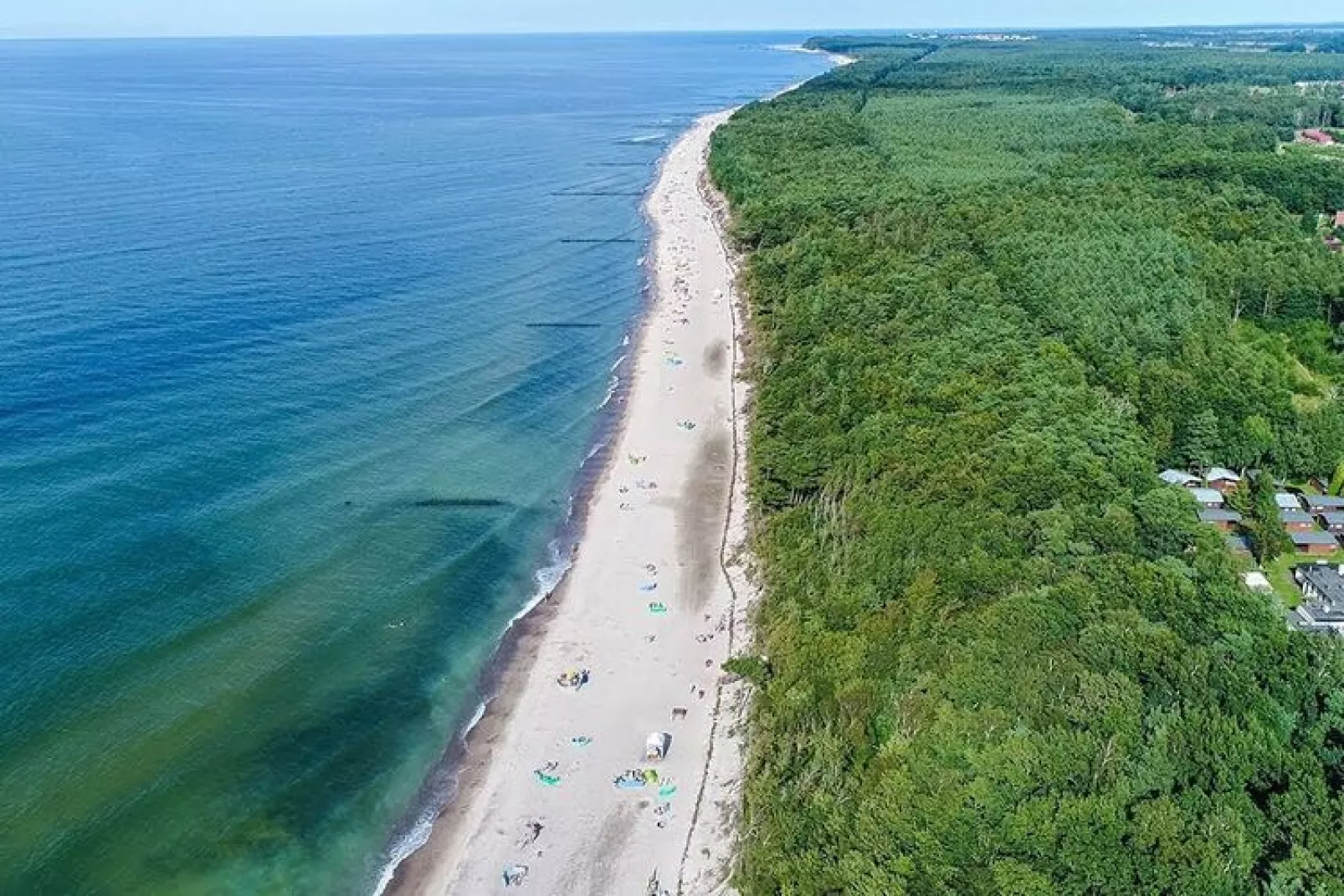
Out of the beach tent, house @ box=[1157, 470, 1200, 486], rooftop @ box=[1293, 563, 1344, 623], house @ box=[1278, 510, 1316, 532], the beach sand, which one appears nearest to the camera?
the beach sand

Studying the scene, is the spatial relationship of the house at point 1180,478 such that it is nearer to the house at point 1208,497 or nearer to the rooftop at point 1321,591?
the house at point 1208,497

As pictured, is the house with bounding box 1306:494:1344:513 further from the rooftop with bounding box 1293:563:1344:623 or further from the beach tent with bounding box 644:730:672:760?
the beach tent with bounding box 644:730:672:760

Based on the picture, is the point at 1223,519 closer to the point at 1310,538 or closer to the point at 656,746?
the point at 1310,538

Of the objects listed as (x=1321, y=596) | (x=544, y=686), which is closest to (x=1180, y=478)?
Answer: (x=1321, y=596)

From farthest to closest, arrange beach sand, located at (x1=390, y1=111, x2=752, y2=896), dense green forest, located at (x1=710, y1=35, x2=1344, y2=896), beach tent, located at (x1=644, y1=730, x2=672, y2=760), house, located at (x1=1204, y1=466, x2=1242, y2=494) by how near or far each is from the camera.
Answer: house, located at (x1=1204, y1=466, x2=1242, y2=494) < beach tent, located at (x1=644, y1=730, x2=672, y2=760) < beach sand, located at (x1=390, y1=111, x2=752, y2=896) < dense green forest, located at (x1=710, y1=35, x2=1344, y2=896)

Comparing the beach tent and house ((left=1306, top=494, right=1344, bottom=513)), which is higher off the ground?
house ((left=1306, top=494, right=1344, bottom=513))

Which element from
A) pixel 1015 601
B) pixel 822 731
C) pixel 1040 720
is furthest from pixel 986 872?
pixel 1015 601

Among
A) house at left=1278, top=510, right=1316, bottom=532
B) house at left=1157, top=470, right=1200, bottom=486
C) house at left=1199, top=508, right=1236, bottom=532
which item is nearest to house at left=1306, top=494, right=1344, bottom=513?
house at left=1278, top=510, right=1316, bottom=532
